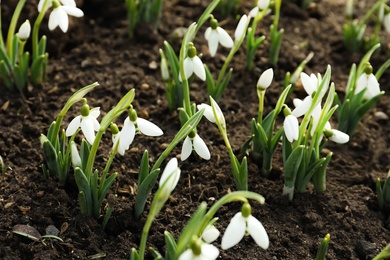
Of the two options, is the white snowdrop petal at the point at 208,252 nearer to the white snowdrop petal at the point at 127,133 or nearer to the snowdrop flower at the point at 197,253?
the snowdrop flower at the point at 197,253

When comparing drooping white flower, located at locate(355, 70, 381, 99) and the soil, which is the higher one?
drooping white flower, located at locate(355, 70, 381, 99)

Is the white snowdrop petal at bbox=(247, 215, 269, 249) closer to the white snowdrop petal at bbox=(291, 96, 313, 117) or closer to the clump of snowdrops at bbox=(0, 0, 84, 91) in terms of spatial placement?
the white snowdrop petal at bbox=(291, 96, 313, 117)

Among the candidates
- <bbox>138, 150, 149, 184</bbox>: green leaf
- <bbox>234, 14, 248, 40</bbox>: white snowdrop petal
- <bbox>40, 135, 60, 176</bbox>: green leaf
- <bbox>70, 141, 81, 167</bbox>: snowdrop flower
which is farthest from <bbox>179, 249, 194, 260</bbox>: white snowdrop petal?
<bbox>234, 14, 248, 40</bbox>: white snowdrop petal

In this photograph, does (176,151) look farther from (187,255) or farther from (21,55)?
A: (187,255)

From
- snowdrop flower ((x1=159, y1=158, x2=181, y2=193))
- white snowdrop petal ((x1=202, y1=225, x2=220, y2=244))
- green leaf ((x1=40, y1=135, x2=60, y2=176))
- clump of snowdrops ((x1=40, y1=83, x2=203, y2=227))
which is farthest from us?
green leaf ((x1=40, y1=135, x2=60, y2=176))

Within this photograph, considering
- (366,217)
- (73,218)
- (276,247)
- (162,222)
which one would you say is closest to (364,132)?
(366,217)

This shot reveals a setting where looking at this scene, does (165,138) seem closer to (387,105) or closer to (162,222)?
(162,222)

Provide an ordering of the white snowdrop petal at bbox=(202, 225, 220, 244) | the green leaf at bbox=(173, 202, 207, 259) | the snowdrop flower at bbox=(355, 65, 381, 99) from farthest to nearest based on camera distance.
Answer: the snowdrop flower at bbox=(355, 65, 381, 99)
the white snowdrop petal at bbox=(202, 225, 220, 244)
the green leaf at bbox=(173, 202, 207, 259)
